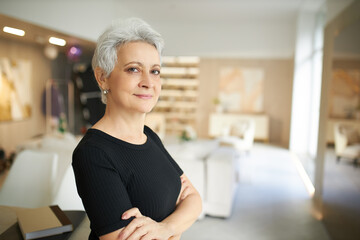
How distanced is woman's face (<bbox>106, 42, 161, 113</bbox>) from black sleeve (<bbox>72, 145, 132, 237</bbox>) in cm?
18

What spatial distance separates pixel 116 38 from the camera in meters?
0.89

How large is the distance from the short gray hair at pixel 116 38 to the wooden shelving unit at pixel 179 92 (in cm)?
850

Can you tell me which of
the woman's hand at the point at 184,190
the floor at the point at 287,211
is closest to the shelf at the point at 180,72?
the floor at the point at 287,211

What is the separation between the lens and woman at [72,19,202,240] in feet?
2.61

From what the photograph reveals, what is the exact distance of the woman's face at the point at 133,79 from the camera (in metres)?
0.89

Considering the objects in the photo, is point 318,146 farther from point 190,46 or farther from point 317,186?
point 190,46

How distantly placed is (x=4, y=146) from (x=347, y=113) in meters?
5.94

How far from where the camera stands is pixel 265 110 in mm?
8891

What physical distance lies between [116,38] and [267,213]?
325 centimetres

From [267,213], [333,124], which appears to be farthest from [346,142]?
[267,213]

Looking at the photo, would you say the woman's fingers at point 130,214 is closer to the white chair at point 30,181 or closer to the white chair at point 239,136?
the white chair at point 30,181

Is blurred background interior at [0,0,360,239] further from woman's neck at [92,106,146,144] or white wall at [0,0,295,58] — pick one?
woman's neck at [92,106,146,144]

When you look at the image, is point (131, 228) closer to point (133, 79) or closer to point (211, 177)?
point (133, 79)

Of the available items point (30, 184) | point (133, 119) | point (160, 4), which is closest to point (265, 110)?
point (160, 4)
